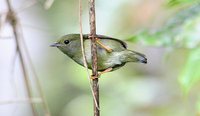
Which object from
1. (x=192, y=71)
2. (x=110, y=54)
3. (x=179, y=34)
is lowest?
(x=192, y=71)

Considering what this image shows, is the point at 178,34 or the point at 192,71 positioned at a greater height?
the point at 178,34

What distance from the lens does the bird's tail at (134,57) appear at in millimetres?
3105

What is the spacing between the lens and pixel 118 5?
19.5 ft

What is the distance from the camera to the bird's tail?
311cm

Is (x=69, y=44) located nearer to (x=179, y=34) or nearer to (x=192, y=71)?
(x=179, y=34)

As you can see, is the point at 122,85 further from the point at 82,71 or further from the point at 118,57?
the point at 118,57

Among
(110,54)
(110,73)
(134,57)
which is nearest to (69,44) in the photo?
(110,54)

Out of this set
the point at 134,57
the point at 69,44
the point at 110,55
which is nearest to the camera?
the point at 134,57

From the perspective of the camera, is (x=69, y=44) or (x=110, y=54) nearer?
(x=110, y=54)

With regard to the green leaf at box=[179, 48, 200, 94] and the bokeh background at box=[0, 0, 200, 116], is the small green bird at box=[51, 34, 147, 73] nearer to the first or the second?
the green leaf at box=[179, 48, 200, 94]

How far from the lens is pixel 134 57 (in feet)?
10.3

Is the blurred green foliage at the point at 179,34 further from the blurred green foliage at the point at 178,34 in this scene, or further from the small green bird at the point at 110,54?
the small green bird at the point at 110,54

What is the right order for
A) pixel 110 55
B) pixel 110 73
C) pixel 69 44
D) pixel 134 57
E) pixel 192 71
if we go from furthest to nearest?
pixel 110 73
pixel 69 44
pixel 110 55
pixel 134 57
pixel 192 71

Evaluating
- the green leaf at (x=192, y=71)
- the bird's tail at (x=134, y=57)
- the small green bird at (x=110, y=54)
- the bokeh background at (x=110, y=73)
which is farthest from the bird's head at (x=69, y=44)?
the bokeh background at (x=110, y=73)
